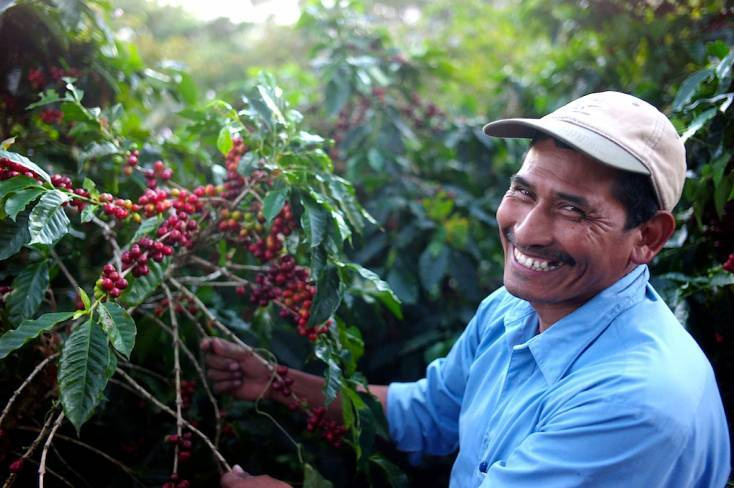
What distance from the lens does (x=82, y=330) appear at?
1285mm

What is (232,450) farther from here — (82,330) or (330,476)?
(82,330)

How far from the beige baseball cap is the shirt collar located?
0.66 feet

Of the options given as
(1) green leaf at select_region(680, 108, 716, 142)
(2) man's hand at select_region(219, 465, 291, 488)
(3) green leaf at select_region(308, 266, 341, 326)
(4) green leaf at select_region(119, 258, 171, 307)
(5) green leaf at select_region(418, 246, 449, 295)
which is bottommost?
(2) man's hand at select_region(219, 465, 291, 488)

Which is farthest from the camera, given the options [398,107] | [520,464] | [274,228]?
[398,107]

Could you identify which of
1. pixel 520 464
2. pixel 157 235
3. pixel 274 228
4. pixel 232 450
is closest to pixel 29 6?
pixel 157 235

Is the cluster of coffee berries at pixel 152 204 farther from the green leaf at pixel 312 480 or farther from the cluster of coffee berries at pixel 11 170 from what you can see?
the green leaf at pixel 312 480

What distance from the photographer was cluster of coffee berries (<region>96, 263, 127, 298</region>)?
4.43ft

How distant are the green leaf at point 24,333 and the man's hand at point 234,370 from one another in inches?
22.5

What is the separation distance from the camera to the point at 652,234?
4.50ft

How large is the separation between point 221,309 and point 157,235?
0.56 m

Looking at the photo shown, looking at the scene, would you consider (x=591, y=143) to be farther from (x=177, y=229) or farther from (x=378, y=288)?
(x=177, y=229)

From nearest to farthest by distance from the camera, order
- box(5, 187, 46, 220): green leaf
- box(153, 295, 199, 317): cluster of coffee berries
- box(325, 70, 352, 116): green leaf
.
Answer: box(5, 187, 46, 220): green leaf → box(153, 295, 199, 317): cluster of coffee berries → box(325, 70, 352, 116): green leaf

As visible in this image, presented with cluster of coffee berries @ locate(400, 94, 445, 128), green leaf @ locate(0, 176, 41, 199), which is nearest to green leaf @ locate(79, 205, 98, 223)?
green leaf @ locate(0, 176, 41, 199)

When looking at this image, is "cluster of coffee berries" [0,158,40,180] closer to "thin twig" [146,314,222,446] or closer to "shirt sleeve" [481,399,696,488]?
"thin twig" [146,314,222,446]
